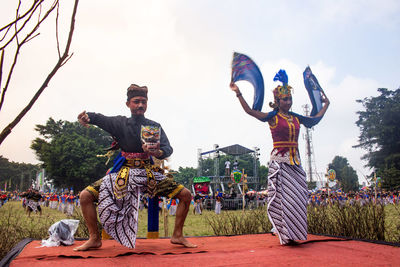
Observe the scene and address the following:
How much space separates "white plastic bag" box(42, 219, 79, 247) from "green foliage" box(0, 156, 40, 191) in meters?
62.2

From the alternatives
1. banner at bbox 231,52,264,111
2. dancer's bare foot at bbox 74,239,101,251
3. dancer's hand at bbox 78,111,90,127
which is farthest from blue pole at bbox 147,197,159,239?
banner at bbox 231,52,264,111

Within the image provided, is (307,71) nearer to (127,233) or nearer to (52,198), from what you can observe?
(127,233)

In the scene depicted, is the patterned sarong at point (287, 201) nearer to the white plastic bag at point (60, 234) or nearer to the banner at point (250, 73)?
the banner at point (250, 73)

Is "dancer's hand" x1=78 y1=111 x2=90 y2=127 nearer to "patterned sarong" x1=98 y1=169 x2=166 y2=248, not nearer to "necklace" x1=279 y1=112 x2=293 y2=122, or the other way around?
"patterned sarong" x1=98 y1=169 x2=166 y2=248

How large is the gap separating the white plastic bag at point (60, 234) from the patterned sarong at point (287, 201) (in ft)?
8.83

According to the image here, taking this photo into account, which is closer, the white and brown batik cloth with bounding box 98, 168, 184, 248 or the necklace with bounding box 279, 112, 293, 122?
the white and brown batik cloth with bounding box 98, 168, 184, 248

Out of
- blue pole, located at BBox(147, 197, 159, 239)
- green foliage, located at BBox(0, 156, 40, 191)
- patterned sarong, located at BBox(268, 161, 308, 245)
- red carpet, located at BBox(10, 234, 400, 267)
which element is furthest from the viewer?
green foliage, located at BBox(0, 156, 40, 191)

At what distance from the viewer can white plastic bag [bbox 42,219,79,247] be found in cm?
403

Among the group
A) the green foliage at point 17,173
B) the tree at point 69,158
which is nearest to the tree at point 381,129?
the tree at point 69,158

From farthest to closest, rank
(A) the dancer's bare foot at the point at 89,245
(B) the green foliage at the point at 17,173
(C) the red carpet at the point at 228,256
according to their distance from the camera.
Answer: (B) the green foliage at the point at 17,173, (A) the dancer's bare foot at the point at 89,245, (C) the red carpet at the point at 228,256

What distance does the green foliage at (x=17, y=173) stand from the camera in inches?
2320

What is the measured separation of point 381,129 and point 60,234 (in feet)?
128

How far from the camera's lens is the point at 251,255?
10.6 ft

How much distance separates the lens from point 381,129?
36156 mm
